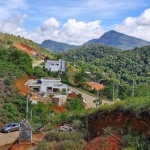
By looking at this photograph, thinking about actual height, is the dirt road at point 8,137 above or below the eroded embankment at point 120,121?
below

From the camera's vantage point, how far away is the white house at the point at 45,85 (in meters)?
42.4

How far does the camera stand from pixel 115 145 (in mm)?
11094

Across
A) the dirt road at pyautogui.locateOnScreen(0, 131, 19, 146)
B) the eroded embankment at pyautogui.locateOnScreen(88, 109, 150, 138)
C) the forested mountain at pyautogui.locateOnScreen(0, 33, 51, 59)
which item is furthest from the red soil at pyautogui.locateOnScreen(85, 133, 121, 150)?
the forested mountain at pyautogui.locateOnScreen(0, 33, 51, 59)

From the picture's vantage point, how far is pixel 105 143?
11.1 meters

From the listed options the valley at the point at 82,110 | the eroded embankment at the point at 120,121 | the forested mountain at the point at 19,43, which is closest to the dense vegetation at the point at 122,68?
the valley at the point at 82,110

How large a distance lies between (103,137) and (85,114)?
2.84 m

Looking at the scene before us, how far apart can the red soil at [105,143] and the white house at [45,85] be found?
101ft

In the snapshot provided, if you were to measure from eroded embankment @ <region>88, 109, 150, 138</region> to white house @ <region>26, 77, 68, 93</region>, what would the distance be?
29142 mm

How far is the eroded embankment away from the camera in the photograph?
1103 cm

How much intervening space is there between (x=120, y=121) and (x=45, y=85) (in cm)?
3166

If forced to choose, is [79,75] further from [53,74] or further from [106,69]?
[106,69]

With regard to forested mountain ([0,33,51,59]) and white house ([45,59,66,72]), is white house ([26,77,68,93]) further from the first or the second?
forested mountain ([0,33,51,59])

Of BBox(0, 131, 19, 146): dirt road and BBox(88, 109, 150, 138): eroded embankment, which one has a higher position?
BBox(88, 109, 150, 138): eroded embankment

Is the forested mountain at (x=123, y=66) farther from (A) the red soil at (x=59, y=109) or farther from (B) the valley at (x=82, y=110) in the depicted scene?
(A) the red soil at (x=59, y=109)
